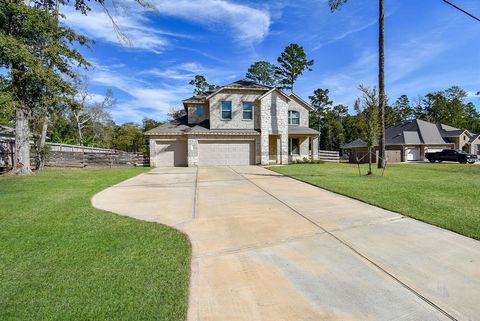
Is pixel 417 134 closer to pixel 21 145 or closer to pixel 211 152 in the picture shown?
pixel 211 152

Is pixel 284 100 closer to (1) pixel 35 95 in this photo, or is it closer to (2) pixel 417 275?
(1) pixel 35 95

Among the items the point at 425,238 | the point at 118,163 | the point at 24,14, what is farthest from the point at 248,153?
the point at 425,238

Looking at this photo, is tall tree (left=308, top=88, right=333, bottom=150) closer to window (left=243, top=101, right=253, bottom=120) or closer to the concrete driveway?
window (left=243, top=101, right=253, bottom=120)

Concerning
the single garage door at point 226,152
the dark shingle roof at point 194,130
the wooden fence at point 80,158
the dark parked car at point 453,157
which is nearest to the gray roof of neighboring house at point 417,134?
the dark parked car at point 453,157

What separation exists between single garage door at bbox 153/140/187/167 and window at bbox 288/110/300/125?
9.93 m

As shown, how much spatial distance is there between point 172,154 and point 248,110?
7.23m

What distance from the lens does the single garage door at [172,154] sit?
70.5 ft

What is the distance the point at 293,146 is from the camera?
24.2 m

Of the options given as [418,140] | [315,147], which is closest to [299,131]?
[315,147]

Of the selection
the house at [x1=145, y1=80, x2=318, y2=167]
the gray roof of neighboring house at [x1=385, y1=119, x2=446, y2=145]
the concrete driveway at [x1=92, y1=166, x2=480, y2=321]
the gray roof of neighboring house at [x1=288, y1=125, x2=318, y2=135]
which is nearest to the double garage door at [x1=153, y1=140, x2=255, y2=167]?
the house at [x1=145, y1=80, x2=318, y2=167]

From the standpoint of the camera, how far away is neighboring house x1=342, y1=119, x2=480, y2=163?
110ft

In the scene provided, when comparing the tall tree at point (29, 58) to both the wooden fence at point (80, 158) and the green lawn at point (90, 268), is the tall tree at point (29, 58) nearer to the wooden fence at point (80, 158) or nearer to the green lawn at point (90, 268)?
the wooden fence at point (80, 158)

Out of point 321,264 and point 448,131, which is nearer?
point 321,264

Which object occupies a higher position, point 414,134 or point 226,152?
point 414,134
